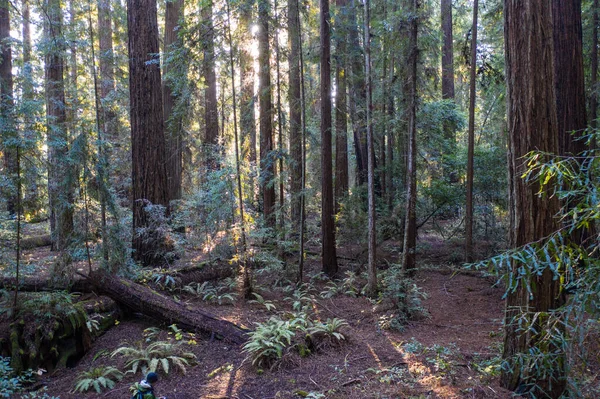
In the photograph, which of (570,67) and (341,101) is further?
(341,101)

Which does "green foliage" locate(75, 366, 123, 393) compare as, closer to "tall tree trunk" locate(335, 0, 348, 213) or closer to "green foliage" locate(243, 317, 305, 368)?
"green foliage" locate(243, 317, 305, 368)

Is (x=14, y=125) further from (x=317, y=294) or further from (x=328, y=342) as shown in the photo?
(x=317, y=294)

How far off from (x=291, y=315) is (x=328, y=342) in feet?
5.01

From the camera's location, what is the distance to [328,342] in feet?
22.1

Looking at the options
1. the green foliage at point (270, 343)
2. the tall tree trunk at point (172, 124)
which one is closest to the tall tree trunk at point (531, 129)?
the green foliage at point (270, 343)

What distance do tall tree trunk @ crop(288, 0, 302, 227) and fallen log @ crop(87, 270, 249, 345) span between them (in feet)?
14.8

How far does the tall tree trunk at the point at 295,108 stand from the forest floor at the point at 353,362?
14.7 feet

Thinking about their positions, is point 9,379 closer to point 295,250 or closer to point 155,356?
point 155,356

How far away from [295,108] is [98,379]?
10018 mm

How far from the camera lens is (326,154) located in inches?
443

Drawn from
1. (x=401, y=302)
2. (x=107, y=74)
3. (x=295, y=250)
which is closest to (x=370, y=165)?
(x=401, y=302)

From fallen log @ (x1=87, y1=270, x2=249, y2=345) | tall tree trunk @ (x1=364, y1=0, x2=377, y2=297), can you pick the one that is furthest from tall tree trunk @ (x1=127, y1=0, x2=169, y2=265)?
tall tree trunk @ (x1=364, y1=0, x2=377, y2=297)

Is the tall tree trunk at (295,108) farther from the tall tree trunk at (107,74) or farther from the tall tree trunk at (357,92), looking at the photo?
the tall tree trunk at (107,74)

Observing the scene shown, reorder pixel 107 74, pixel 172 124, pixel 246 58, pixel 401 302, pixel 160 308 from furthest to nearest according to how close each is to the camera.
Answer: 1. pixel 172 124
2. pixel 107 74
3. pixel 246 58
4. pixel 401 302
5. pixel 160 308
